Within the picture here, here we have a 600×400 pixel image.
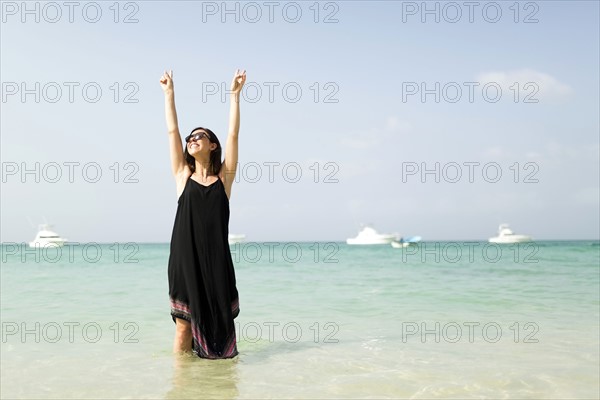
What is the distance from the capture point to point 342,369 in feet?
15.6

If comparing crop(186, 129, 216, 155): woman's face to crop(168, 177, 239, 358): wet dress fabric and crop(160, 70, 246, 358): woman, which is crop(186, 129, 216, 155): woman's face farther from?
crop(168, 177, 239, 358): wet dress fabric

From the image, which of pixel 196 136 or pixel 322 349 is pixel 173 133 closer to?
pixel 196 136

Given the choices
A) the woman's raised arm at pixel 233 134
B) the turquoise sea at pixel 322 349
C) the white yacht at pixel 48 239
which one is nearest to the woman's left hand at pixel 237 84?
the woman's raised arm at pixel 233 134

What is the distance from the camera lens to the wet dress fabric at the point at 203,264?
4891 mm

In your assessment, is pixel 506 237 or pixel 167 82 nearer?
pixel 167 82

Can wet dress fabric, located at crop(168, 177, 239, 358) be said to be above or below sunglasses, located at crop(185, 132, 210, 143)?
below

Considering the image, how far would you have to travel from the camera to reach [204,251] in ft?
16.1

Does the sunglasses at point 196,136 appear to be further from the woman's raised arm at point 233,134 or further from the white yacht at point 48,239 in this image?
the white yacht at point 48,239

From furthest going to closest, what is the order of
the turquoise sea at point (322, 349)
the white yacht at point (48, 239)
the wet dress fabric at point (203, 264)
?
1. the white yacht at point (48, 239)
2. the wet dress fabric at point (203, 264)
3. the turquoise sea at point (322, 349)

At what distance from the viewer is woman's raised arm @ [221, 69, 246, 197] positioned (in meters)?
4.98

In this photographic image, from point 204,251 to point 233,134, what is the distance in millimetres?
1074

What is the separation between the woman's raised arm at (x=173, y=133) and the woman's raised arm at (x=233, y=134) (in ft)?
1.35

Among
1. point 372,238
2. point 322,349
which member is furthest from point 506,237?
point 322,349

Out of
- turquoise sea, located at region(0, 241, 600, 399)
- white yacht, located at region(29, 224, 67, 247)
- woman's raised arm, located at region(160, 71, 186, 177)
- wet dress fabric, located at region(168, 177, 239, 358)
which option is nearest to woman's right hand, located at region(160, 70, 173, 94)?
woman's raised arm, located at region(160, 71, 186, 177)
